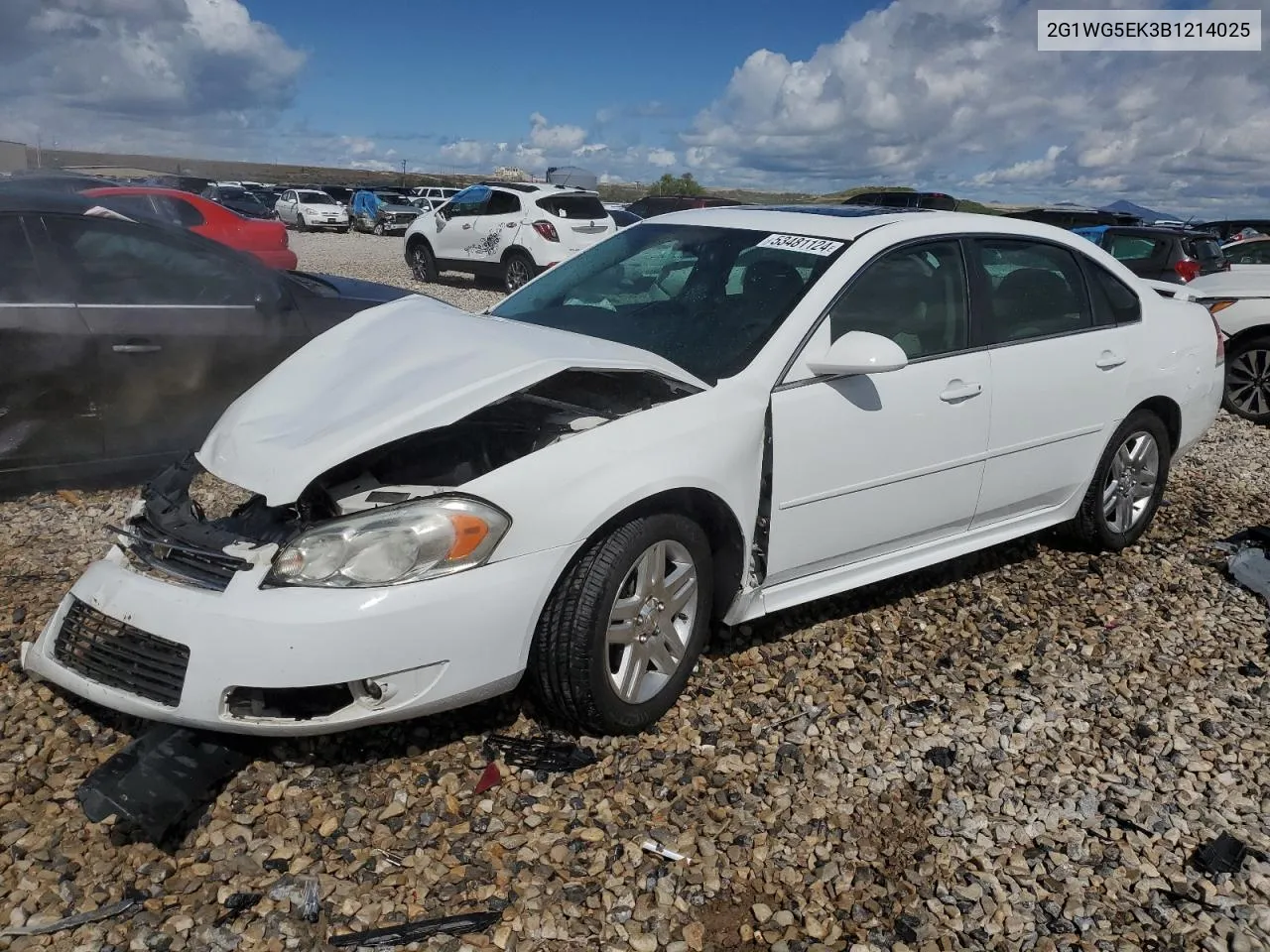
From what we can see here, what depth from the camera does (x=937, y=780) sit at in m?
3.07

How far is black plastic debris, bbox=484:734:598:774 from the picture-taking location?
3023 millimetres

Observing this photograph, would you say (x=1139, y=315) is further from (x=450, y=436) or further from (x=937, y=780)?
(x=450, y=436)

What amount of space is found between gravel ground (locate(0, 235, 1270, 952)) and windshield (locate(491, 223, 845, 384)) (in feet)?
3.90

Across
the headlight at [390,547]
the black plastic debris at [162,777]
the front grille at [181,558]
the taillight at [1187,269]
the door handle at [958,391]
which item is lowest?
the black plastic debris at [162,777]

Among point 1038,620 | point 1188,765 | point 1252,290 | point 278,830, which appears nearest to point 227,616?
point 278,830

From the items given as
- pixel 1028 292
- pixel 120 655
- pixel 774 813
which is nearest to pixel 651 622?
pixel 774 813

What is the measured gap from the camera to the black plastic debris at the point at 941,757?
3154 millimetres

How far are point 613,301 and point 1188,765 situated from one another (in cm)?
260

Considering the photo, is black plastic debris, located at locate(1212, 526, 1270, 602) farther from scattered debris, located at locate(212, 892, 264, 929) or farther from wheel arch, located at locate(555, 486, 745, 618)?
scattered debris, located at locate(212, 892, 264, 929)

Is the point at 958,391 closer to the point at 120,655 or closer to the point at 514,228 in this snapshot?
the point at 120,655

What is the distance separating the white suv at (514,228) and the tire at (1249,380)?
29.1 ft

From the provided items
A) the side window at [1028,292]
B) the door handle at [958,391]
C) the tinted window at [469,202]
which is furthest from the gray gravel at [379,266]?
the door handle at [958,391]

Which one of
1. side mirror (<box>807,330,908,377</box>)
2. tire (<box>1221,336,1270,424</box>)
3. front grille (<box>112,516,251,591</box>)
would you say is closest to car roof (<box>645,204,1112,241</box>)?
side mirror (<box>807,330,908,377</box>)

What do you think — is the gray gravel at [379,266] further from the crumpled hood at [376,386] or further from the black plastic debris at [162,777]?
the black plastic debris at [162,777]
